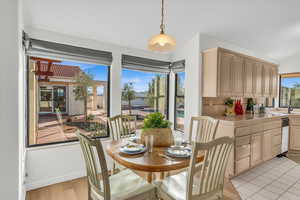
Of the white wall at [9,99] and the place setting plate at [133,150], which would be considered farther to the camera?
the place setting plate at [133,150]

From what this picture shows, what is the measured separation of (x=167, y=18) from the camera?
2525 mm

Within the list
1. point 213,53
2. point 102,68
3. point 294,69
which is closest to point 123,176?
point 102,68

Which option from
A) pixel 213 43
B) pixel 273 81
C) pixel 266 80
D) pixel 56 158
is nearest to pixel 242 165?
pixel 266 80

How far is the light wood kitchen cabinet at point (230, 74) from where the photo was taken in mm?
2809

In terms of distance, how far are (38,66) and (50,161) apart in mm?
1473

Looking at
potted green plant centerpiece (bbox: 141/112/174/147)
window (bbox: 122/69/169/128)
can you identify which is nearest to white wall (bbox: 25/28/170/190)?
window (bbox: 122/69/169/128)

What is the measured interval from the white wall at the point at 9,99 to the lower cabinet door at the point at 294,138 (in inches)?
199

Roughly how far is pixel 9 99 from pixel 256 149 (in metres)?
3.56

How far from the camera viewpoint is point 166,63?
3713mm

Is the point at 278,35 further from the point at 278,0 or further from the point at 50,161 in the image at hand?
the point at 50,161

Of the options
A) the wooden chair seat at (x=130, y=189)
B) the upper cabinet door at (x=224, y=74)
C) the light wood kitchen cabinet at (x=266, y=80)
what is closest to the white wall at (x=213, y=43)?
the upper cabinet door at (x=224, y=74)

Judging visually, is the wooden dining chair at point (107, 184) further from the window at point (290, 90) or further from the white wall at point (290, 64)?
the white wall at point (290, 64)

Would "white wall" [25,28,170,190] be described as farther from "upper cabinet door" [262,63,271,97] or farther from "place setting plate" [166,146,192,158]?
"upper cabinet door" [262,63,271,97]

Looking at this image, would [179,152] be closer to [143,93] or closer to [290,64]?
[143,93]
